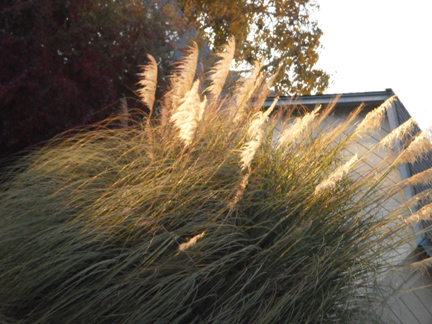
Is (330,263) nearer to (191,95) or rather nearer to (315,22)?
(191,95)

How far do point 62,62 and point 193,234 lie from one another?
334 cm

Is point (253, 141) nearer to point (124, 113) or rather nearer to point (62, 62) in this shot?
point (124, 113)

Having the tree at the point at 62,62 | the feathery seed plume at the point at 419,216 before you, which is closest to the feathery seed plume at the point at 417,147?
the feathery seed plume at the point at 419,216

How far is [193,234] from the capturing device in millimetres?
3520

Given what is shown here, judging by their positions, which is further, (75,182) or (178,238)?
(75,182)

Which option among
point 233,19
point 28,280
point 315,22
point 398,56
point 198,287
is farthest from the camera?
point 315,22

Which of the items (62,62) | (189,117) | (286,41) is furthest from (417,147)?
(286,41)

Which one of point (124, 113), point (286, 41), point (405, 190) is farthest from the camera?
point (286, 41)

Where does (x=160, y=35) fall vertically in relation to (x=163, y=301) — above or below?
above

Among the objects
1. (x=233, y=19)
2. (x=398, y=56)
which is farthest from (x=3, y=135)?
(x=233, y=19)

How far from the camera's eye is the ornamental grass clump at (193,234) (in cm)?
319

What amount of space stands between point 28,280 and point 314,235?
1.77m

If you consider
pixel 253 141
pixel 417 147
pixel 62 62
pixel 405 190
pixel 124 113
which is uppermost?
pixel 62 62

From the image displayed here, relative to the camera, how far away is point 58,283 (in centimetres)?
326
